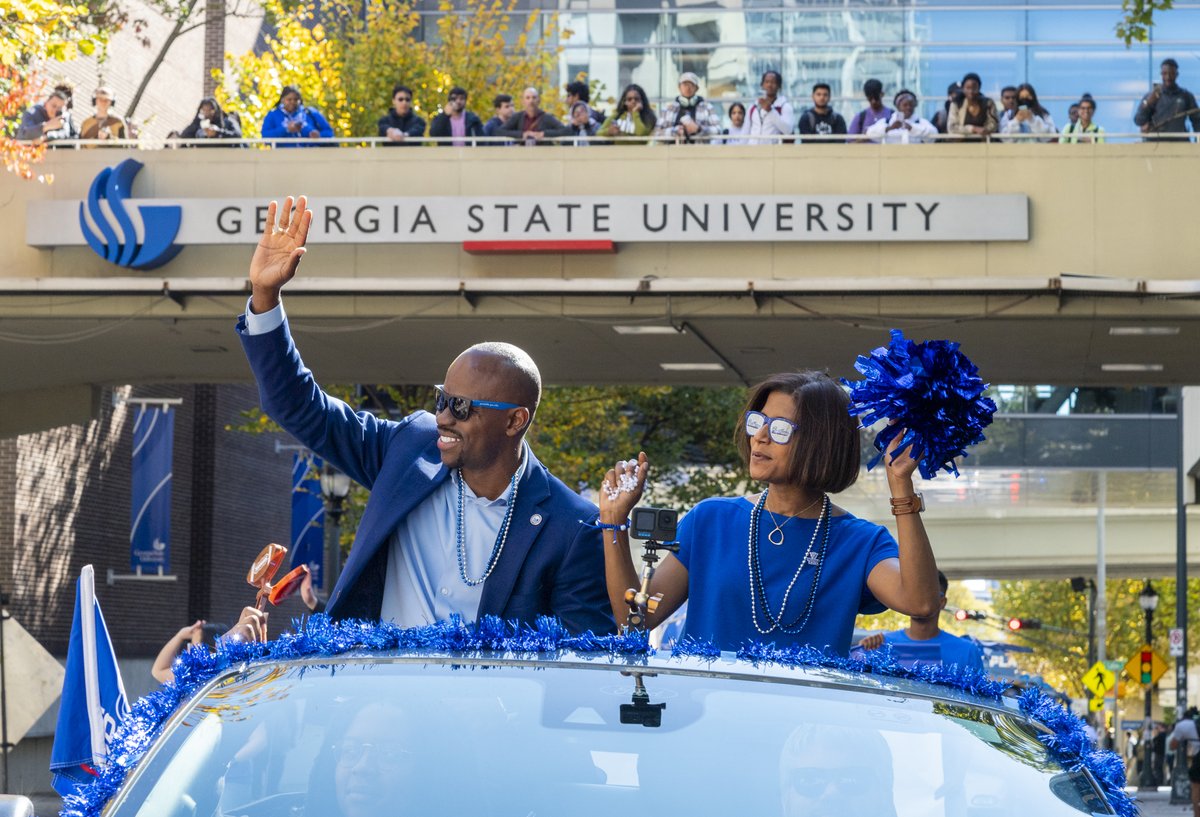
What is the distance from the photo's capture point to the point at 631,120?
23.3 metres

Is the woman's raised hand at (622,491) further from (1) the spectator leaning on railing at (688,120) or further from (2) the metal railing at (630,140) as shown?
(1) the spectator leaning on railing at (688,120)

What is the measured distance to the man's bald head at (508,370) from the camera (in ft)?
17.9

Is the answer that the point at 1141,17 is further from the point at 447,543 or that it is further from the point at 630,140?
the point at 447,543

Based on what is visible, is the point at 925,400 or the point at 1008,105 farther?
the point at 1008,105

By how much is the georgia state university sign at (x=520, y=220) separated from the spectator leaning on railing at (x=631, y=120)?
31.7 inches

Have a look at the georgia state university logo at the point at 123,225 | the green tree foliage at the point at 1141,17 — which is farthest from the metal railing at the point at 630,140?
the green tree foliage at the point at 1141,17

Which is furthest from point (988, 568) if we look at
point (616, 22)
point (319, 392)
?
point (319, 392)

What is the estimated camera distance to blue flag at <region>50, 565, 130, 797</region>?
976 cm

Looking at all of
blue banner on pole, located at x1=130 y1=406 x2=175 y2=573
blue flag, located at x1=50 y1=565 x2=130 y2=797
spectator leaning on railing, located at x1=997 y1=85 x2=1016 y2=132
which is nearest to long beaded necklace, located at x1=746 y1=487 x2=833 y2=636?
blue flag, located at x1=50 y1=565 x2=130 y2=797

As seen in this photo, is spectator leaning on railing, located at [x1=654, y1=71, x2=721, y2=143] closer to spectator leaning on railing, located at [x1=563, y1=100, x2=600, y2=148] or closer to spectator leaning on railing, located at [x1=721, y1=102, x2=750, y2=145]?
spectator leaning on railing, located at [x1=721, y1=102, x2=750, y2=145]

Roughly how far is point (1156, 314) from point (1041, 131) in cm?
258

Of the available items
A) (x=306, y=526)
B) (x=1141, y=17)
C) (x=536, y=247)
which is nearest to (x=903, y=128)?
(x=536, y=247)

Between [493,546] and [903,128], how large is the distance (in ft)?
60.4

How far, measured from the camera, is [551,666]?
12.1 feet
